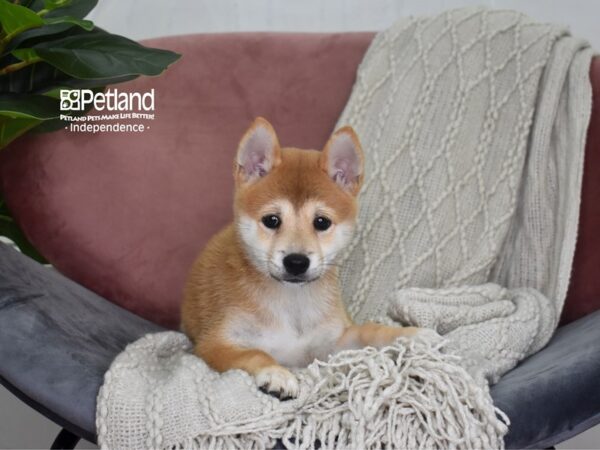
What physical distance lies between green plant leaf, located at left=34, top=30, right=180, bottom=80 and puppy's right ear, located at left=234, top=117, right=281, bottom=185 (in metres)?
0.29

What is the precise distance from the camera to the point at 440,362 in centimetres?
107

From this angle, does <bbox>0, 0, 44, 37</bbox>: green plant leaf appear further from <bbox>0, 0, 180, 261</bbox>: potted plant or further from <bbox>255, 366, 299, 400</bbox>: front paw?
<bbox>255, 366, 299, 400</bbox>: front paw

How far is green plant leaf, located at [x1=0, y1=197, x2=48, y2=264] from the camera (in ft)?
5.82

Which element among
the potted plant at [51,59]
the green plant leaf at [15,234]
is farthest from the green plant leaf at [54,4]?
the green plant leaf at [15,234]

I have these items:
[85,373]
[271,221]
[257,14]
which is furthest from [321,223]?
[257,14]

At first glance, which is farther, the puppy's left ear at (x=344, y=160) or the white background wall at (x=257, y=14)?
the white background wall at (x=257, y=14)

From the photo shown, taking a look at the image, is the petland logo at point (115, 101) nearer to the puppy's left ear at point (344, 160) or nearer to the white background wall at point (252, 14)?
the white background wall at point (252, 14)

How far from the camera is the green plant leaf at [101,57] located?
142 cm

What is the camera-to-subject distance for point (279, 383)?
1.07m

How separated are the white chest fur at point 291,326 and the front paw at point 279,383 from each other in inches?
7.8

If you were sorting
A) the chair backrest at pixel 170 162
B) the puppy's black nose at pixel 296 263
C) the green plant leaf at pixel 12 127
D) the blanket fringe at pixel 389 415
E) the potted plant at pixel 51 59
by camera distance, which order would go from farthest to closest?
1. the chair backrest at pixel 170 162
2. the green plant leaf at pixel 12 127
3. the potted plant at pixel 51 59
4. the puppy's black nose at pixel 296 263
5. the blanket fringe at pixel 389 415

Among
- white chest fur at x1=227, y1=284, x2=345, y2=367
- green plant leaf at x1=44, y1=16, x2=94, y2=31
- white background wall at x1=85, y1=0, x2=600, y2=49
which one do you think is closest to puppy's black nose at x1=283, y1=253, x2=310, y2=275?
white chest fur at x1=227, y1=284, x2=345, y2=367

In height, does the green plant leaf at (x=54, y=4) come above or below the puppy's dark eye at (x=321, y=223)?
above

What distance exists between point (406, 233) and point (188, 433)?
728 mm
